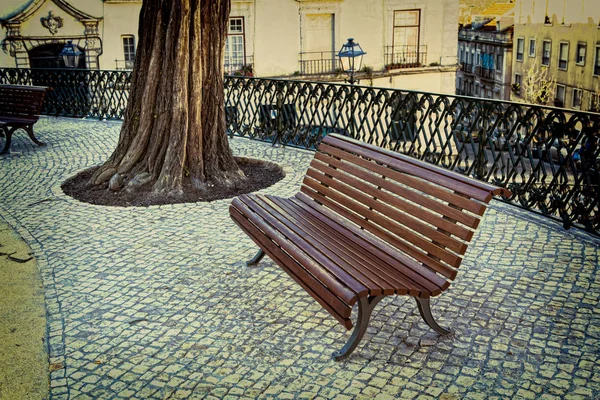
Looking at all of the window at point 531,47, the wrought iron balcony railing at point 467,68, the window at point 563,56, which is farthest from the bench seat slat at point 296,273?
the wrought iron balcony railing at point 467,68

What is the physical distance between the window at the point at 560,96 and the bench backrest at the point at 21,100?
133ft

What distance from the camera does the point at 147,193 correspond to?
751 centimetres

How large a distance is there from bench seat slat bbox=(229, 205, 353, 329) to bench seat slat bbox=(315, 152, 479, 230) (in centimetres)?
87

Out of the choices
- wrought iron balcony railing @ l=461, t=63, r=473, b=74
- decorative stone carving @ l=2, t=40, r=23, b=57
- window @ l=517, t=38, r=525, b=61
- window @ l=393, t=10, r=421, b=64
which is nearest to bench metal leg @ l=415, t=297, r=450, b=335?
decorative stone carving @ l=2, t=40, r=23, b=57

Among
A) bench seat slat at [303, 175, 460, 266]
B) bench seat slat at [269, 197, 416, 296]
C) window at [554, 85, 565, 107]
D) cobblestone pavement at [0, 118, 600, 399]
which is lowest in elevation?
window at [554, 85, 565, 107]

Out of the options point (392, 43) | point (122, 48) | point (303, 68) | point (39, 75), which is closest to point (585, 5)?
point (392, 43)

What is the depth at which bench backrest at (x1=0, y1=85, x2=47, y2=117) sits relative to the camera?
10500 millimetres

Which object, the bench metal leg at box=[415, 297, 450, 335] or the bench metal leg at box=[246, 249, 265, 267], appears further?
the bench metal leg at box=[246, 249, 265, 267]

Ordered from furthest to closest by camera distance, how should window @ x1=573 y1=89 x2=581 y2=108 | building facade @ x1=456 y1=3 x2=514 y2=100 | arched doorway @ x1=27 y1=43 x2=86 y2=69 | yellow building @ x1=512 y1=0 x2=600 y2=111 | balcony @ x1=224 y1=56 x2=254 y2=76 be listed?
building facade @ x1=456 y1=3 x2=514 y2=100 < window @ x1=573 y1=89 x2=581 y2=108 < yellow building @ x1=512 y1=0 x2=600 y2=111 < balcony @ x1=224 y1=56 x2=254 y2=76 < arched doorway @ x1=27 y1=43 x2=86 y2=69

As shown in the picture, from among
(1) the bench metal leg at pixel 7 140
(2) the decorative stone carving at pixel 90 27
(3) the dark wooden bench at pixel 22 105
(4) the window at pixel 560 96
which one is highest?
(2) the decorative stone carving at pixel 90 27

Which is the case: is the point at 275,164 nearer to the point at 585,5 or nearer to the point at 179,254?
the point at 179,254

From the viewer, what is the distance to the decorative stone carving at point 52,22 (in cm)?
2688

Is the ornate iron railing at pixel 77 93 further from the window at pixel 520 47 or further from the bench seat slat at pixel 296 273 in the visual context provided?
the window at pixel 520 47

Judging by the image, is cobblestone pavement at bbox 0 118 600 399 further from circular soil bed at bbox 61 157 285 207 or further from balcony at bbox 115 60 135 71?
balcony at bbox 115 60 135 71
